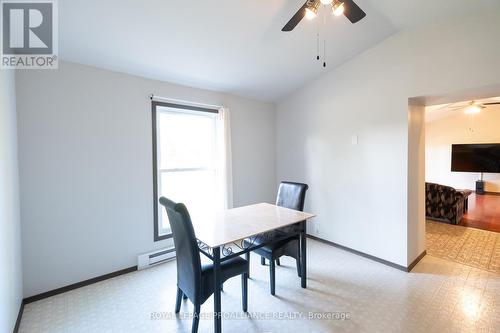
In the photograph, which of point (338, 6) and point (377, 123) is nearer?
point (338, 6)

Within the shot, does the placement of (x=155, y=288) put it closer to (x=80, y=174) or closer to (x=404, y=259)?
(x=80, y=174)

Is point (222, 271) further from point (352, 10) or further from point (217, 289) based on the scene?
point (352, 10)

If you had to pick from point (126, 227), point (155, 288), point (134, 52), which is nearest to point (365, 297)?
point (155, 288)

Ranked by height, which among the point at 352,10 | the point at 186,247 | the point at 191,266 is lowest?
the point at 191,266

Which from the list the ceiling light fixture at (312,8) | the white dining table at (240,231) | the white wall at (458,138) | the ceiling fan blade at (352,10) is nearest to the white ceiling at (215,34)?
the ceiling light fixture at (312,8)

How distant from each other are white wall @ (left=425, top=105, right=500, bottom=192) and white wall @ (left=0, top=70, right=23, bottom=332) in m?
9.68

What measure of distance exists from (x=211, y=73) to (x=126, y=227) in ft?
7.05

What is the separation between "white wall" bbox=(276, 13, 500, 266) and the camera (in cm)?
239

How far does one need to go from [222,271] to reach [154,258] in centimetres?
148

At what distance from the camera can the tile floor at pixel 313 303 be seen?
6.29ft

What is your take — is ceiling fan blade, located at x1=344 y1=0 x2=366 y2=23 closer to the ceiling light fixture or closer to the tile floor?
the ceiling light fixture

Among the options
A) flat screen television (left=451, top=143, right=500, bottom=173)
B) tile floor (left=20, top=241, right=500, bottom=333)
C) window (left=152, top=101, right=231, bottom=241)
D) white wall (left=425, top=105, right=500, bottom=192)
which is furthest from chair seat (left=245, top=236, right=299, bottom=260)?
white wall (left=425, top=105, right=500, bottom=192)

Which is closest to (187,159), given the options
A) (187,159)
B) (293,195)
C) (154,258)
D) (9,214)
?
(187,159)

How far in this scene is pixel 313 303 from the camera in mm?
2207
